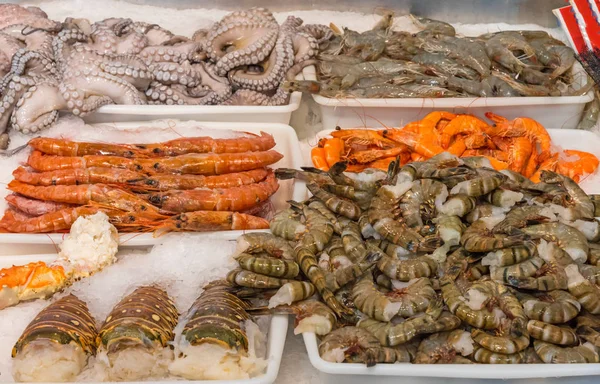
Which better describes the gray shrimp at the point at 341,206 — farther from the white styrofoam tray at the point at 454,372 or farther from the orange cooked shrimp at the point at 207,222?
the white styrofoam tray at the point at 454,372

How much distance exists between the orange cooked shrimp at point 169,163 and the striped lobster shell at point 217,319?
2.63 ft

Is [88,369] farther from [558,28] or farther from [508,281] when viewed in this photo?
[558,28]

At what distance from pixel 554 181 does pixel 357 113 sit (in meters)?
→ 1.27

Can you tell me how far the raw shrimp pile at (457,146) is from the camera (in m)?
3.29

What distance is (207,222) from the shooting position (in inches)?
106

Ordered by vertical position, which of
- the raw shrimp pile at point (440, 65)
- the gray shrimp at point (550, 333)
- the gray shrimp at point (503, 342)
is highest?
the raw shrimp pile at point (440, 65)

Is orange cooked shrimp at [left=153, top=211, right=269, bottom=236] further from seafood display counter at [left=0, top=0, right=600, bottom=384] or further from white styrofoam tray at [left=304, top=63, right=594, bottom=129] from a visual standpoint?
white styrofoam tray at [left=304, top=63, right=594, bottom=129]

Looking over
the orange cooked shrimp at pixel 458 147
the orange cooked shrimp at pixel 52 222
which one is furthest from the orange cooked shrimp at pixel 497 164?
the orange cooked shrimp at pixel 52 222

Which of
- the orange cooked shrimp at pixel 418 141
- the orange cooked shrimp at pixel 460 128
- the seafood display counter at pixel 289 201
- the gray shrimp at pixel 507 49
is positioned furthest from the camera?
the gray shrimp at pixel 507 49

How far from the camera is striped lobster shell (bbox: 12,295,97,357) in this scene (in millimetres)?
2018

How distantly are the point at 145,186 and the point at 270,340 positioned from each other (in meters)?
1.07

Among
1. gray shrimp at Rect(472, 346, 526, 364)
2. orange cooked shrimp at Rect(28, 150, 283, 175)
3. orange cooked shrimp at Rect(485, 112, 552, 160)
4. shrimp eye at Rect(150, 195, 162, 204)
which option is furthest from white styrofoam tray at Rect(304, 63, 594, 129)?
gray shrimp at Rect(472, 346, 526, 364)

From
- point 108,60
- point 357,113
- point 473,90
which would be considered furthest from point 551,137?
point 108,60

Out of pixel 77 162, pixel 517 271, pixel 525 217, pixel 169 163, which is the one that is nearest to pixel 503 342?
pixel 517 271
